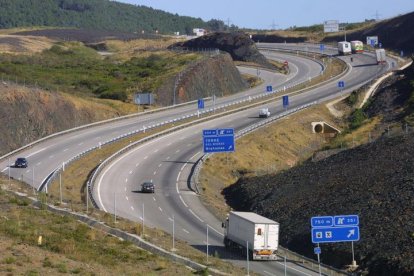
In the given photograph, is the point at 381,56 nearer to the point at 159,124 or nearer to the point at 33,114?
the point at 159,124

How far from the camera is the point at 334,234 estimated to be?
39.6 metres

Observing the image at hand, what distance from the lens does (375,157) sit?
61.0 meters

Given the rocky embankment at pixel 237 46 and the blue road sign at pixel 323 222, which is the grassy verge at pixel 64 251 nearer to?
the blue road sign at pixel 323 222

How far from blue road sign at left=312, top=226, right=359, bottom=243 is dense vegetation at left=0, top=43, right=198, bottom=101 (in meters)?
68.1

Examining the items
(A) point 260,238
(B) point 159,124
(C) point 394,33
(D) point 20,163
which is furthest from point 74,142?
(C) point 394,33

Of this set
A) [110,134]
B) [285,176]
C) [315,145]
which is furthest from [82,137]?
[285,176]

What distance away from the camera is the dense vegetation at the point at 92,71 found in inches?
4599

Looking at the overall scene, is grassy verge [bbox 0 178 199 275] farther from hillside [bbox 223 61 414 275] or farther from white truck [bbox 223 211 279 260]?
hillside [bbox 223 61 414 275]

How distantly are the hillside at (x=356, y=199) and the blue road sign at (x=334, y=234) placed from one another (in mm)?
2922

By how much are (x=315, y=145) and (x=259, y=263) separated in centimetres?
4991

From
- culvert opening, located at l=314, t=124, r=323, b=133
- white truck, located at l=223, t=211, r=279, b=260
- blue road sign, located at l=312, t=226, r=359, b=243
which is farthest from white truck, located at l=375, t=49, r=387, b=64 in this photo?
blue road sign, located at l=312, t=226, r=359, b=243

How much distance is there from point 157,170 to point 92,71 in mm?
64761

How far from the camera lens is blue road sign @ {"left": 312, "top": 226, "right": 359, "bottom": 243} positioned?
39.4 m

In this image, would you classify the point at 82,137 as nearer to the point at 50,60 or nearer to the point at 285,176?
the point at 285,176
